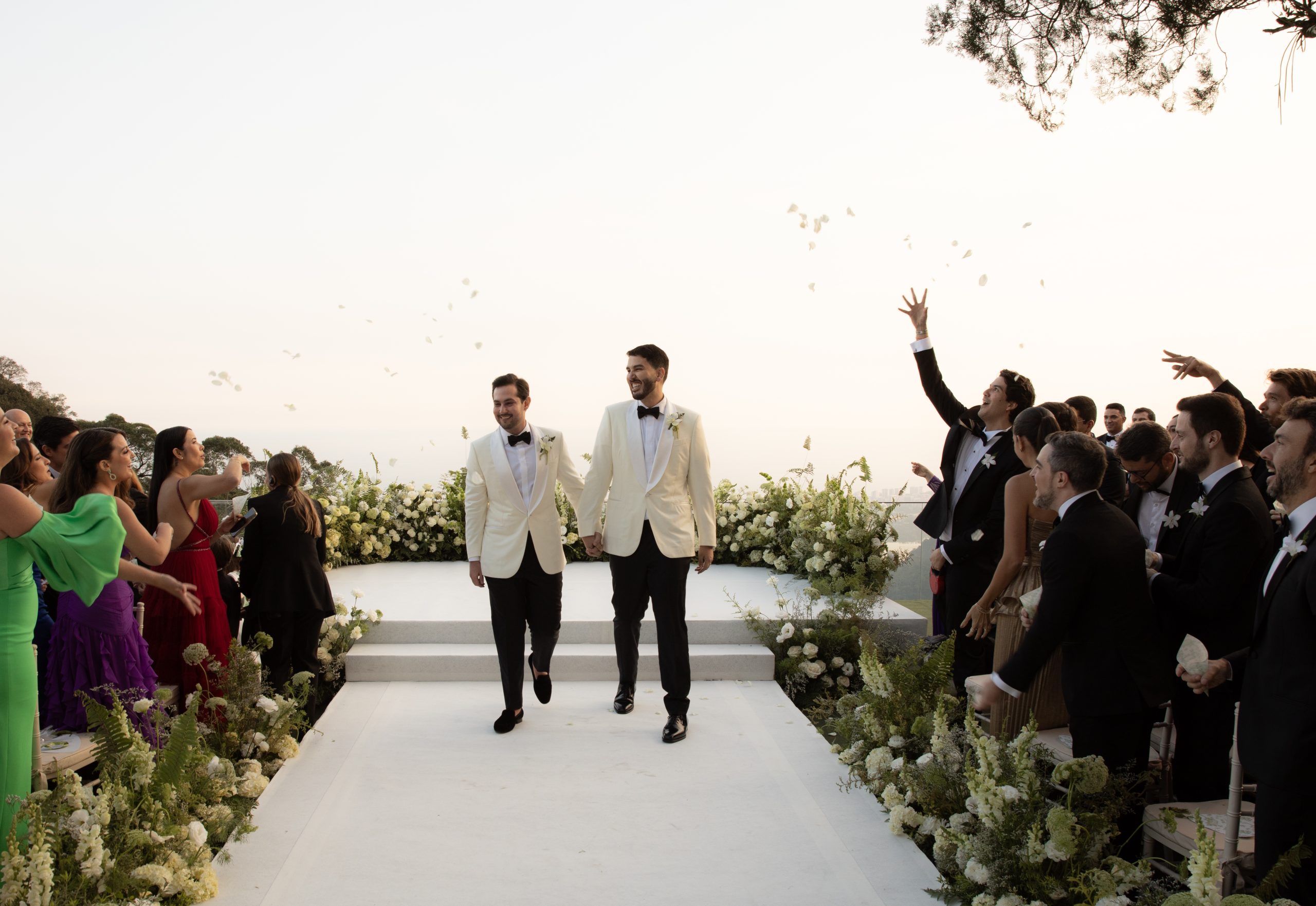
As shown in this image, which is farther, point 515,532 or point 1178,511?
point 515,532

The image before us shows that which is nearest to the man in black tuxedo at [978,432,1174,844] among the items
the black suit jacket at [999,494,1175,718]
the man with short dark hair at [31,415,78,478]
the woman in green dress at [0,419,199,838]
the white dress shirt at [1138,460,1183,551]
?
the black suit jacket at [999,494,1175,718]

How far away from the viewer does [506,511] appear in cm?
489

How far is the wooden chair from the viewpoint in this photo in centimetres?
258

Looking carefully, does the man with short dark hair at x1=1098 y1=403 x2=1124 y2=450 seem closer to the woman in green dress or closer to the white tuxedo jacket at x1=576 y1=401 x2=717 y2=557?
the white tuxedo jacket at x1=576 y1=401 x2=717 y2=557

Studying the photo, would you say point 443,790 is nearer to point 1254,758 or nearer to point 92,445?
point 92,445

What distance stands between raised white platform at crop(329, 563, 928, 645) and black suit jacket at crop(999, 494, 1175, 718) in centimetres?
353

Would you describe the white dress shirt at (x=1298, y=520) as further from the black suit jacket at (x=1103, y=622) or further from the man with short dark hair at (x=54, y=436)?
the man with short dark hair at (x=54, y=436)

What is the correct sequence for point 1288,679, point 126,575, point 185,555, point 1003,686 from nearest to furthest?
point 1288,679, point 1003,686, point 126,575, point 185,555

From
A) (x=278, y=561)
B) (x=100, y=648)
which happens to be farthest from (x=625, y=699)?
(x=100, y=648)

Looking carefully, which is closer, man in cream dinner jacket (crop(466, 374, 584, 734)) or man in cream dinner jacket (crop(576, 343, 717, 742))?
man in cream dinner jacket (crop(576, 343, 717, 742))

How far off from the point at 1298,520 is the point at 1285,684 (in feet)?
1.42

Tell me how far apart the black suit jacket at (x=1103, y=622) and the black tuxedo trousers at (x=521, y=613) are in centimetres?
264

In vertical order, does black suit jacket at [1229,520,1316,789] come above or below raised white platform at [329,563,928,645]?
above

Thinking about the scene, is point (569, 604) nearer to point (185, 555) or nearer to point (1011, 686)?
point (185, 555)
